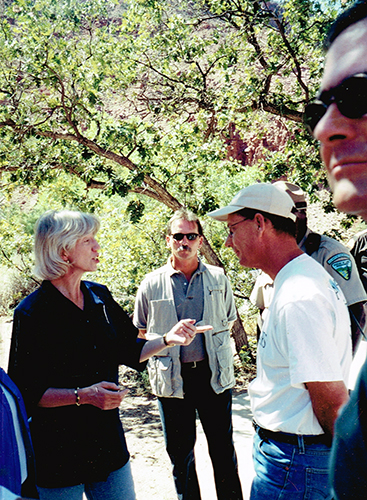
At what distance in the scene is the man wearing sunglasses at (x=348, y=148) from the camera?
675mm

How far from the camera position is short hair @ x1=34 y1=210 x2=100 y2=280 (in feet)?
7.41

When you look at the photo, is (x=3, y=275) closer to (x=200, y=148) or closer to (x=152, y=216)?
(x=152, y=216)

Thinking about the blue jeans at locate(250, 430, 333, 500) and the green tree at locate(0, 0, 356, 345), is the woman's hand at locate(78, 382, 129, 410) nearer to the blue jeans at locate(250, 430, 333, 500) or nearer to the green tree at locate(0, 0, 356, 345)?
the blue jeans at locate(250, 430, 333, 500)

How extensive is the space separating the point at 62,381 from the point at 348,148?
5.74ft

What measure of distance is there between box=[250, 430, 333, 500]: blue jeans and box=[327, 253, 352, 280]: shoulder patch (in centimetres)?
119

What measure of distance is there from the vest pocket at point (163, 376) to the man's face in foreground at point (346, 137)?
2439mm

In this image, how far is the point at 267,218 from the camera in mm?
2037

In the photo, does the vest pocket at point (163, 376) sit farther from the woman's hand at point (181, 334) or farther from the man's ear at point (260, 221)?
the man's ear at point (260, 221)

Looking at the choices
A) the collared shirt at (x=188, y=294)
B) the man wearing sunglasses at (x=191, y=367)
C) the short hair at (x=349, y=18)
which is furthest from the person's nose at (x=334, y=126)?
the collared shirt at (x=188, y=294)

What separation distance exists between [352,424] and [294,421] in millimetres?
1063

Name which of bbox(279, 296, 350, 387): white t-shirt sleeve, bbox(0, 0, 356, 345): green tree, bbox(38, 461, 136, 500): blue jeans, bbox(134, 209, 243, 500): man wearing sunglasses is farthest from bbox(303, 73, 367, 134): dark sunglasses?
bbox(0, 0, 356, 345): green tree

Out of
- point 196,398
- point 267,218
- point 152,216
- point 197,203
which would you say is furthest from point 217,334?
point 152,216

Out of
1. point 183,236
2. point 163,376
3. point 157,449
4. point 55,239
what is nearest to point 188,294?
point 183,236

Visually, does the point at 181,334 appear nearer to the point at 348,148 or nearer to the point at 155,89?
the point at 348,148
